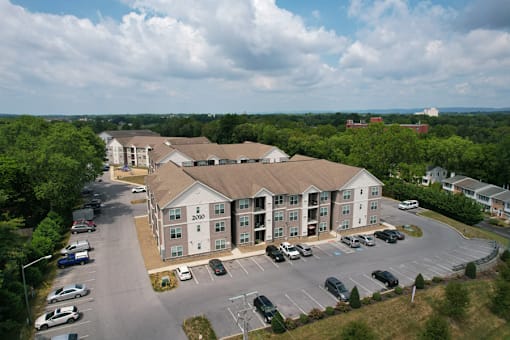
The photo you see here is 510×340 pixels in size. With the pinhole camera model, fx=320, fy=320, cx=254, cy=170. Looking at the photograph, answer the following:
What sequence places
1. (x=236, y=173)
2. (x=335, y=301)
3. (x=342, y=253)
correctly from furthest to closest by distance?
(x=236, y=173) < (x=342, y=253) < (x=335, y=301)

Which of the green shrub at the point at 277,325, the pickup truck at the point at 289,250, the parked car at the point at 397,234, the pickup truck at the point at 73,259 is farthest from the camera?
the parked car at the point at 397,234

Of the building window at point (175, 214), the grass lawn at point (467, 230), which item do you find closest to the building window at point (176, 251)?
the building window at point (175, 214)

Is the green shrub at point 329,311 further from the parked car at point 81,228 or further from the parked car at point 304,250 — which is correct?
the parked car at point 81,228

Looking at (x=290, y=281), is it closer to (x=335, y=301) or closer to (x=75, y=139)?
(x=335, y=301)

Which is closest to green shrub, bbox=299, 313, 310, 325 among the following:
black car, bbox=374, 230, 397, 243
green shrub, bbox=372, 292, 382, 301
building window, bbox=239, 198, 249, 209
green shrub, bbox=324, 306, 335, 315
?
green shrub, bbox=324, 306, 335, 315

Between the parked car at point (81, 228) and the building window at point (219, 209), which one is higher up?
the building window at point (219, 209)

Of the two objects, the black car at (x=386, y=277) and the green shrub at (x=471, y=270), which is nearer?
the black car at (x=386, y=277)

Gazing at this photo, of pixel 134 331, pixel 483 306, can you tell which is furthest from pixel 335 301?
pixel 134 331
